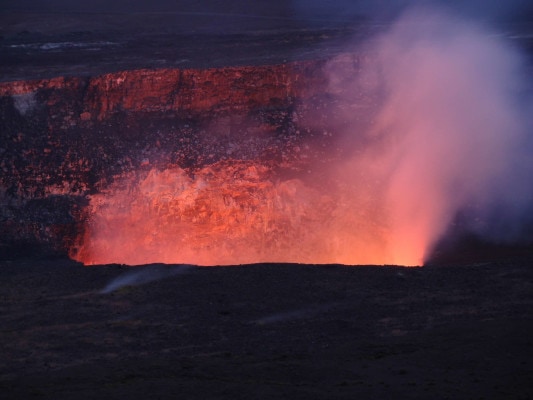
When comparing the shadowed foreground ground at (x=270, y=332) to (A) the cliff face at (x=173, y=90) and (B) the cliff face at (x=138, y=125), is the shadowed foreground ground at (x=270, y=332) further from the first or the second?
(A) the cliff face at (x=173, y=90)

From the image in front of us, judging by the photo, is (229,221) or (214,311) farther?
(229,221)

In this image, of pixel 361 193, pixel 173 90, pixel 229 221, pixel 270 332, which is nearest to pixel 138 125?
pixel 173 90

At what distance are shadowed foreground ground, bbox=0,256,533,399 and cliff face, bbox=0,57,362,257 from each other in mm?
4557

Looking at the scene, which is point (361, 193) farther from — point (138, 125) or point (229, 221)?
point (138, 125)

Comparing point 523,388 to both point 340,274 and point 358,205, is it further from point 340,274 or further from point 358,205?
point 358,205

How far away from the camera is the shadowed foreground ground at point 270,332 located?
1082 cm

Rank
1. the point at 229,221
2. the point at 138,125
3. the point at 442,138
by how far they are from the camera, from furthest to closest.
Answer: the point at 442,138 → the point at 138,125 → the point at 229,221

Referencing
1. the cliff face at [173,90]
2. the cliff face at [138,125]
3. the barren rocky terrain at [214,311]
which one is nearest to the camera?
the barren rocky terrain at [214,311]

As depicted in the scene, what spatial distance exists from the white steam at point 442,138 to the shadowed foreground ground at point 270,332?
14.9 feet

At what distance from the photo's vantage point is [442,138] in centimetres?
2173

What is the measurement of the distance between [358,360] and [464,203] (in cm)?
946

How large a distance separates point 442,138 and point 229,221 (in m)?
5.23

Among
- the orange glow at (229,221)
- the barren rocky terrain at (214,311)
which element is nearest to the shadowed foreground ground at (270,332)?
the barren rocky terrain at (214,311)

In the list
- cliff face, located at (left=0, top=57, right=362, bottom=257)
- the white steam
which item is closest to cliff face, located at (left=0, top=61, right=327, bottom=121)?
cliff face, located at (left=0, top=57, right=362, bottom=257)
